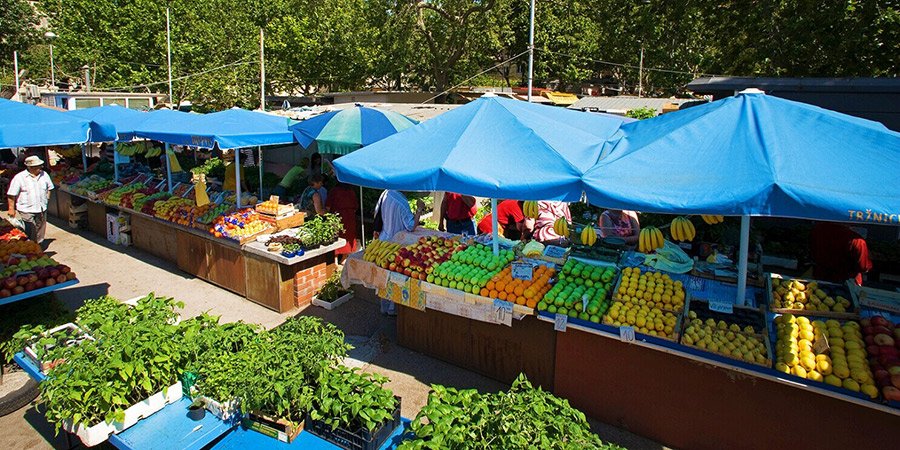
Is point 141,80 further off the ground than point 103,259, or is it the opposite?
point 141,80

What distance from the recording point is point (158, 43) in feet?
99.9

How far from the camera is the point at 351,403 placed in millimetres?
3596

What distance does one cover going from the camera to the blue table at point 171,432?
376 cm

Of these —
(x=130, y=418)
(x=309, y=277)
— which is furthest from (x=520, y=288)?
(x=309, y=277)

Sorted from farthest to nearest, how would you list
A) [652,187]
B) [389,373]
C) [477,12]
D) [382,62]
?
1. [382,62]
2. [477,12]
3. [389,373]
4. [652,187]

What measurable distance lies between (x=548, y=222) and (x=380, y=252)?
2.70m

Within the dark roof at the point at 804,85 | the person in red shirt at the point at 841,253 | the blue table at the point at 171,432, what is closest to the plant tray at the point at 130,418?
the blue table at the point at 171,432

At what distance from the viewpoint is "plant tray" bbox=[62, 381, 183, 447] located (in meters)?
A: 3.77

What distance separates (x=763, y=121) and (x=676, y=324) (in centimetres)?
184

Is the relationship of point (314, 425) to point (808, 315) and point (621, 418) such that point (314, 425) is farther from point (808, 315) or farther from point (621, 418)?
point (808, 315)

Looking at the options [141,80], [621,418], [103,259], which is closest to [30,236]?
[103,259]

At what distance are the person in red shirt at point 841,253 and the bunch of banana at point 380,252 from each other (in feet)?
16.7

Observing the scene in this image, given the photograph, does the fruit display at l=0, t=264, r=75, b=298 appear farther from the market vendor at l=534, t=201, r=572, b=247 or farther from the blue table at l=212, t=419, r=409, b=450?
the market vendor at l=534, t=201, r=572, b=247

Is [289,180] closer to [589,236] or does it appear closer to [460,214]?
[460,214]
